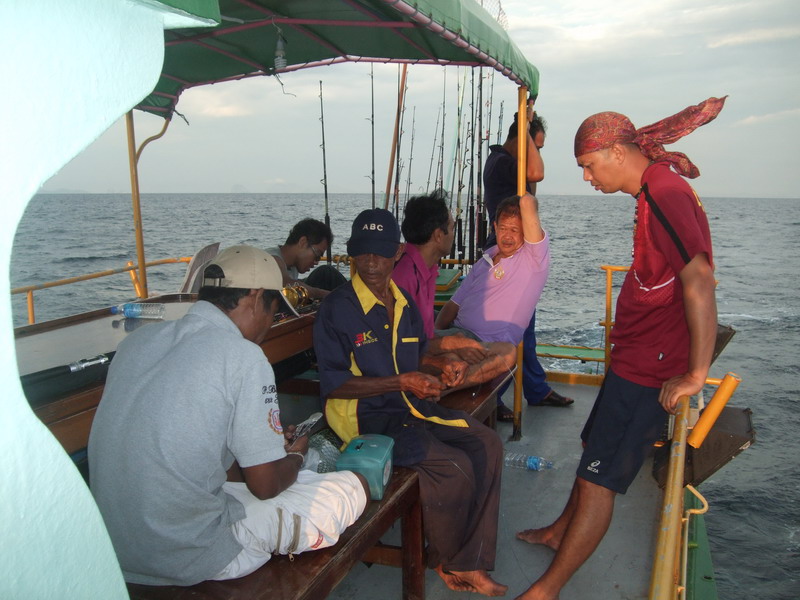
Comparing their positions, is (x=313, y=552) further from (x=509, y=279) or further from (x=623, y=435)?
(x=509, y=279)

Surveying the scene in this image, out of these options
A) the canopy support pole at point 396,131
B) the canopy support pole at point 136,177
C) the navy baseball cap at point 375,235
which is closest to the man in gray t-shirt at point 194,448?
the navy baseball cap at point 375,235

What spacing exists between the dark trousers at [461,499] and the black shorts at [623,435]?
47 centimetres

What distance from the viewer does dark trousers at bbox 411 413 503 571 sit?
2.74m

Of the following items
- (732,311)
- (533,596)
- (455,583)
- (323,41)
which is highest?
(323,41)

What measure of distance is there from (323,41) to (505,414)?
3.18m

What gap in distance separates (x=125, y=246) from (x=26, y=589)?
39.0m

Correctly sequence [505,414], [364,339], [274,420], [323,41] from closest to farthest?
[274,420] → [364,339] → [323,41] → [505,414]

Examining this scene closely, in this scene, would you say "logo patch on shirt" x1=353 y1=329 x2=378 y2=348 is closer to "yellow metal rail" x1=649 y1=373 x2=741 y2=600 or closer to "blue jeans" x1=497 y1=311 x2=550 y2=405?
"yellow metal rail" x1=649 y1=373 x2=741 y2=600

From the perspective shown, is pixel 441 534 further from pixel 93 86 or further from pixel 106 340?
pixel 93 86

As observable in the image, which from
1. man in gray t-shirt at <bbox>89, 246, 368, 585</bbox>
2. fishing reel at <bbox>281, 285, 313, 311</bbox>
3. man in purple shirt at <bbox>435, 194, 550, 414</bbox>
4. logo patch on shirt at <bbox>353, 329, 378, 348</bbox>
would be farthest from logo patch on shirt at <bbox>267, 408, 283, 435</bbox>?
fishing reel at <bbox>281, 285, 313, 311</bbox>

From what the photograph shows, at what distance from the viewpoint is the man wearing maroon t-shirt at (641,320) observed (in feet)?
7.48

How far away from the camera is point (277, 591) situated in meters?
1.92

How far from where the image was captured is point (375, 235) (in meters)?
2.94

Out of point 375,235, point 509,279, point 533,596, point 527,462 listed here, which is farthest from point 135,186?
point 533,596
